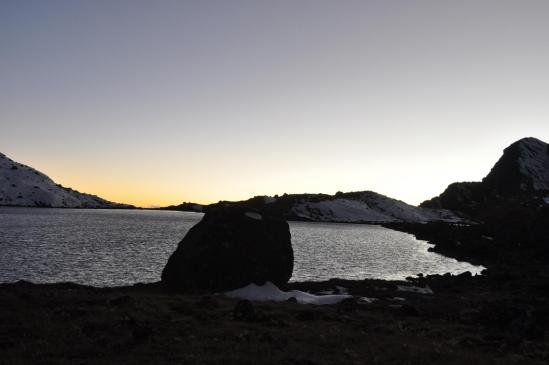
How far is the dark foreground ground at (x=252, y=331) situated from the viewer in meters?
19.4

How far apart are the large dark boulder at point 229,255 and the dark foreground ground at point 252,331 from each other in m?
4.51

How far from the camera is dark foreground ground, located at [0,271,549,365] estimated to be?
1939cm

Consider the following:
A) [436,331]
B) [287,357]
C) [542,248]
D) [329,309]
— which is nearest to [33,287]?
[329,309]

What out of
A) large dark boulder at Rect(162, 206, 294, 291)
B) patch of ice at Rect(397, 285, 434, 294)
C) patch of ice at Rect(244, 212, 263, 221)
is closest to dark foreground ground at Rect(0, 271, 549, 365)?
large dark boulder at Rect(162, 206, 294, 291)

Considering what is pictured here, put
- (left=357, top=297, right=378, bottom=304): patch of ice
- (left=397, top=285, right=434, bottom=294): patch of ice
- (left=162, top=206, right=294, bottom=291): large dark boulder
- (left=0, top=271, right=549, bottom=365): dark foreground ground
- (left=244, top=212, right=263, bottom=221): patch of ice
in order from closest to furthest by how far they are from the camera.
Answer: (left=0, top=271, right=549, bottom=365): dark foreground ground
(left=357, top=297, right=378, bottom=304): patch of ice
(left=162, top=206, right=294, bottom=291): large dark boulder
(left=244, top=212, right=263, bottom=221): patch of ice
(left=397, top=285, right=434, bottom=294): patch of ice

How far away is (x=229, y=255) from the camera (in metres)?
41.6

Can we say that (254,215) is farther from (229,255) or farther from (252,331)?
(252,331)

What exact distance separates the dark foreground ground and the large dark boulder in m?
4.51

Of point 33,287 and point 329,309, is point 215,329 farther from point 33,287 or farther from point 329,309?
point 33,287

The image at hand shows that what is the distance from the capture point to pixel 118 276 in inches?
2229

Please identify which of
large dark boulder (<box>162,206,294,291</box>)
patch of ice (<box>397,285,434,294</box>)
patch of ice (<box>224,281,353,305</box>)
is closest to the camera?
patch of ice (<box>224,281,353,305</box>)

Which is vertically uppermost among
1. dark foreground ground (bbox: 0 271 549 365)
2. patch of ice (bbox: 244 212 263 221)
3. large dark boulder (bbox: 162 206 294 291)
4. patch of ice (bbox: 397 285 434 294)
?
patch of ice (bbox: 244 212 263 221)

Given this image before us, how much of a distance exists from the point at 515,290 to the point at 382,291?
14.1m

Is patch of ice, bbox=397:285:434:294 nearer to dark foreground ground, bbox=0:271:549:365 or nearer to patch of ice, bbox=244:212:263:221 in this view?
dark foreground ground, bbox=0:271:549:365
